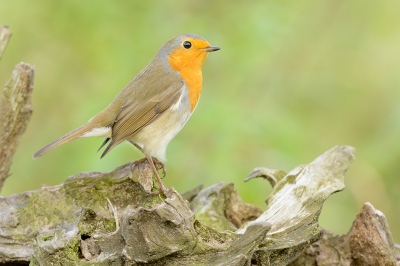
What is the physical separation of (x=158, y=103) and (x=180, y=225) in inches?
70.4

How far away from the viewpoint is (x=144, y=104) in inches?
150

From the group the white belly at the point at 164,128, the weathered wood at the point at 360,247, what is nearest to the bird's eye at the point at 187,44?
the white belly at the point at 164,128

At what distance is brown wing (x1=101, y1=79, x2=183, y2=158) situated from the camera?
12.0ft

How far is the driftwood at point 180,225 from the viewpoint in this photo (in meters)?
2.22

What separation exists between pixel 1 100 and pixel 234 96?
213 cm

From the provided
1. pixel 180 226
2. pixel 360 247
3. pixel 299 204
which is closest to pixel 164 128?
pixel 299 204

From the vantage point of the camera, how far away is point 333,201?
511 cm

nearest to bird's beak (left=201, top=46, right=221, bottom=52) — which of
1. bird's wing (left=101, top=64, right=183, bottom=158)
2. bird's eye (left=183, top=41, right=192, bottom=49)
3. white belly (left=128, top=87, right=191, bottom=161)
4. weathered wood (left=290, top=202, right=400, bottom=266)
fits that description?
bird's eye (left=183, top=41, right=192, bottom=49)

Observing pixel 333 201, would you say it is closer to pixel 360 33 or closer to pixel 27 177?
pixel 360 33

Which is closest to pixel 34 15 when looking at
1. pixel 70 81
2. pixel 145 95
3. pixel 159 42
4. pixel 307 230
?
pixel 70 81

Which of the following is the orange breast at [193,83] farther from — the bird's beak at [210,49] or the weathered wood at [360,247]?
the weathered wood at [360,247]

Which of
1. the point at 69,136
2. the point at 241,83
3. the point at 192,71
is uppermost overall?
the point at 241,83

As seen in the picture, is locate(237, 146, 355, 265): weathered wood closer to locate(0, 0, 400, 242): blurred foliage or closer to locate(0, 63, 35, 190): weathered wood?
locate(0, 0, 400, 242): blurred foliage

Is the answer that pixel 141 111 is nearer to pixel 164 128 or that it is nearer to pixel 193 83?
pixel 164 128
